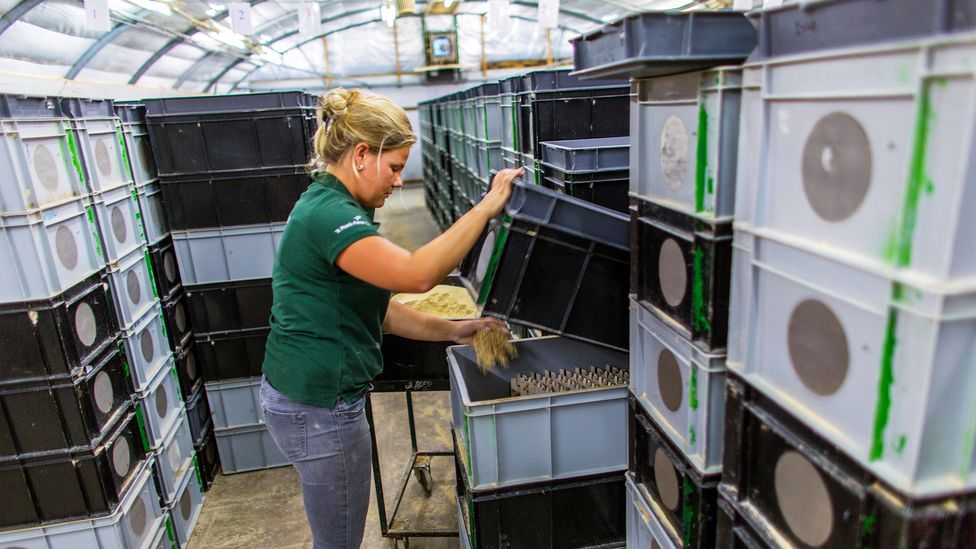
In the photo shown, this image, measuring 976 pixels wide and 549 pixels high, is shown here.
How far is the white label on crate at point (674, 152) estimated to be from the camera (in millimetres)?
1488

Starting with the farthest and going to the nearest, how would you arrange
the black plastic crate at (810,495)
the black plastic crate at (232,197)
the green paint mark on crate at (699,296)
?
the black plastic crate at (232,197)
the green paint mark on crate at (699,296)
the black plastic crate at (810,495)

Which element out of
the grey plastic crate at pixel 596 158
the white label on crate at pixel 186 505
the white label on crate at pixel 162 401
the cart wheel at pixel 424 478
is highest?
the grey plastic crate at pixel 596 158

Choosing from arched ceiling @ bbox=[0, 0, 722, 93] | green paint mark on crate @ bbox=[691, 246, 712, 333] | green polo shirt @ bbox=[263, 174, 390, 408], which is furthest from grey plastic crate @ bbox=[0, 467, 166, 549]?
arched ceiling @ bbox=[0, 0, 722, 93]

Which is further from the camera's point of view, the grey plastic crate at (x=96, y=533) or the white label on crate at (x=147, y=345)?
the white label on crate at (x=147, y=345)

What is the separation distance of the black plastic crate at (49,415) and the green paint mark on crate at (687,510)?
2344mm

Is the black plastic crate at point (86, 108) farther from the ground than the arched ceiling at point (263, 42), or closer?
closer

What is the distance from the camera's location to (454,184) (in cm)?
839

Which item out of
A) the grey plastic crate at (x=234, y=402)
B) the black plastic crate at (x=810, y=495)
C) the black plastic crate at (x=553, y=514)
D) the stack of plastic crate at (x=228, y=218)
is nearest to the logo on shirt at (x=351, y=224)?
the black plastic crate at (x=810, y=495)

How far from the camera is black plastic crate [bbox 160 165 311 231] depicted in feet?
11.8

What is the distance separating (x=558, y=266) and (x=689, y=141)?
24.7 inches

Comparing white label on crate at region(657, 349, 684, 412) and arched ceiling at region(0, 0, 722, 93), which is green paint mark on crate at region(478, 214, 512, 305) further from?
arched ceiling at region(0, 0, 722, 93)

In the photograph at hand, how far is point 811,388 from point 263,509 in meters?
3.45

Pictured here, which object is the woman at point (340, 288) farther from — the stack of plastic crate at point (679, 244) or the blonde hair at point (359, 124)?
the stack of plastic crate at point (679, 244)

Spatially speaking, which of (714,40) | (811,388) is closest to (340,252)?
(714,40)
